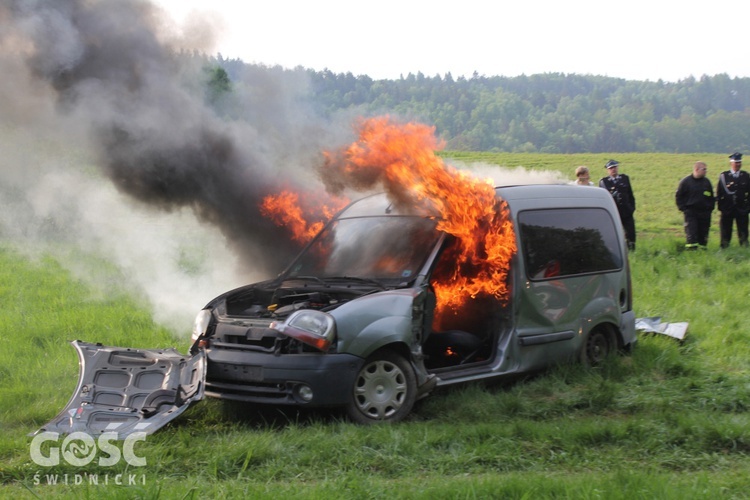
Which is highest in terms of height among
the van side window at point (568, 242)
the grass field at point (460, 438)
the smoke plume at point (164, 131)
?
the smoke plume at point (164, 131)

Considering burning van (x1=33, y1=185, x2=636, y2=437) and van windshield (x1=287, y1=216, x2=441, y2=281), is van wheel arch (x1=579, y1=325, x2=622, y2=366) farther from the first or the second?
van windshield (x1=287, y1=216, x2=441, y2=281)

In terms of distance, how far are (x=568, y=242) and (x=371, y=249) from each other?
1.94 meters

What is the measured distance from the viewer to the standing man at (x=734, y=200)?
15.5 meters

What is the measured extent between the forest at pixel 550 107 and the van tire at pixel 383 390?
107 inches

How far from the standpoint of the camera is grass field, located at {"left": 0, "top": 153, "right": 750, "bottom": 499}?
15.0ft

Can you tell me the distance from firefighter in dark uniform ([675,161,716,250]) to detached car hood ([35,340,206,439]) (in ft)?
38.6

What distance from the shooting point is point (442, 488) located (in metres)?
4.50

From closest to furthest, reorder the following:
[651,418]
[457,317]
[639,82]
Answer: [651,418], [457,317], [639,82]

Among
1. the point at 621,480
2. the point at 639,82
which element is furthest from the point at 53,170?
the point at 639,82

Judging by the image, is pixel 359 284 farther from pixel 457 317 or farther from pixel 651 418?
pixel 651 418

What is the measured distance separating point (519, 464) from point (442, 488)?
34.6 inches

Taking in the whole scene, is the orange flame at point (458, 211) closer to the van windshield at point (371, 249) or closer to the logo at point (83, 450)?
the van windshield at point (371, 249)

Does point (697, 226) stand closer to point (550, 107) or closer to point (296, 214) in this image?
point (296, 214)

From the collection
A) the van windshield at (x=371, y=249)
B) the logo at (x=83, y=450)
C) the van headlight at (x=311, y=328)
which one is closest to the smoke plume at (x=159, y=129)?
the van windshield at (x=371, y=249)
